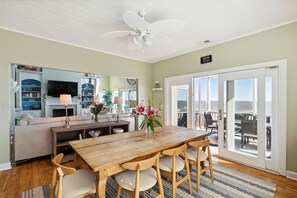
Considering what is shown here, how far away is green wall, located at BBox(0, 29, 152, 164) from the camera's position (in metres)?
2.72

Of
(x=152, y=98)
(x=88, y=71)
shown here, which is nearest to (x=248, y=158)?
(x=152, y=98)

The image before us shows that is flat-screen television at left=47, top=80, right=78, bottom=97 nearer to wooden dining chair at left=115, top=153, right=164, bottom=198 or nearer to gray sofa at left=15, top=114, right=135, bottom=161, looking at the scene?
gray sofa at left=15, top=114, right=135, bottom=161

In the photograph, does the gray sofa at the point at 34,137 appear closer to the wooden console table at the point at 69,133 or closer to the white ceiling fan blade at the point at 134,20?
the wooden console table at the point at 69,133

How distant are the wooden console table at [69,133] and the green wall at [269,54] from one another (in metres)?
2.69

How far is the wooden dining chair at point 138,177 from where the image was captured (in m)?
1.35

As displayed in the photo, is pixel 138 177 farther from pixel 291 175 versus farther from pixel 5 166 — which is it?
pixel 5 166

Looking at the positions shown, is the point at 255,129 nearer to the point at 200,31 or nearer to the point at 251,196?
the point at 251,196

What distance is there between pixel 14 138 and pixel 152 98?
3.66m

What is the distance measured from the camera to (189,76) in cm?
392

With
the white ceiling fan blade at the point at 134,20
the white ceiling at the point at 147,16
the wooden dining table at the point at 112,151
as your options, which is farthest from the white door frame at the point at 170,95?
the white ceiling fan blade at the point at 134,20

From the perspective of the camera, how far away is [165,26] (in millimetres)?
1877

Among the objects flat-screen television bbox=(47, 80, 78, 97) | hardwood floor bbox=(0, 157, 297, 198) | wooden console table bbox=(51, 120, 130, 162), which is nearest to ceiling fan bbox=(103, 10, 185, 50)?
wooden console table bbox=(51, 120, 130, 162)

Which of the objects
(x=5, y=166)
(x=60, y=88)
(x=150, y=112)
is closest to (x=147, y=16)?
(x=150, y=112)

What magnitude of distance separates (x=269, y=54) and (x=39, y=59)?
14.8ft
